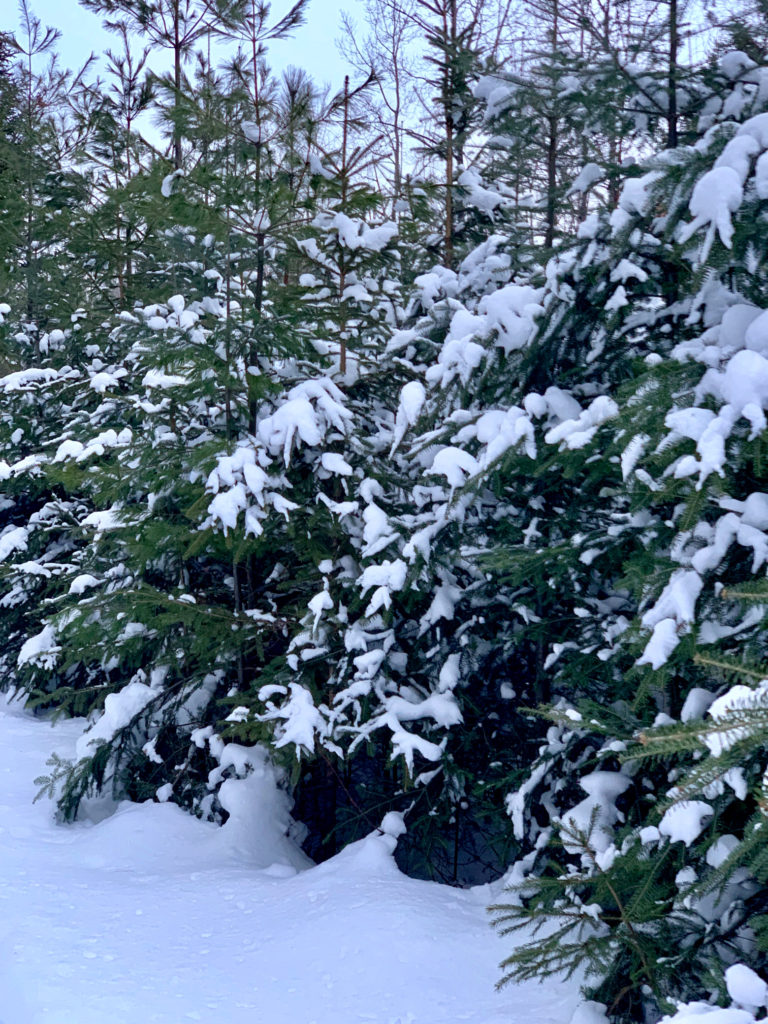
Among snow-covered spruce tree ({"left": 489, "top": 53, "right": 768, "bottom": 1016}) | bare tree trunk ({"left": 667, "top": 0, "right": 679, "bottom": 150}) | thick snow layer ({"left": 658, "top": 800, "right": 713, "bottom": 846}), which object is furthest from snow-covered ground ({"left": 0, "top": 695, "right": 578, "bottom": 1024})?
bare tree trunk ({"left": 667, "top": 0, "right": 679, "bottom": 150})

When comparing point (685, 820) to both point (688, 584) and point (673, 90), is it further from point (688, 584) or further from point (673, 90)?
point (673, 90)

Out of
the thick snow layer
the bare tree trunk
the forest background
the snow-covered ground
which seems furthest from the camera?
the bare tree trunk

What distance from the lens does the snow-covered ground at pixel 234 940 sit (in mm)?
3559

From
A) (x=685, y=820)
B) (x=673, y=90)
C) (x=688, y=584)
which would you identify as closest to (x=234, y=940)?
(x=685, y=820)

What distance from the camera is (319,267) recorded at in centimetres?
573

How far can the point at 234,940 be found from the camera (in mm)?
4172

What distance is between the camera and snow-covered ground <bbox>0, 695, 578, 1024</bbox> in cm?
356

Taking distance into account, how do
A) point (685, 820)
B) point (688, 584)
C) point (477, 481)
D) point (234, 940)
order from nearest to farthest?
point (685, 820), point (688, 584), point (477, 481), point (234, 940)

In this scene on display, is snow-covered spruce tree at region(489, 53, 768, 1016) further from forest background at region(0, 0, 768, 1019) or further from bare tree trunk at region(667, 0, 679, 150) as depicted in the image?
bare tree trunk at region(667, 0, 679, 150)

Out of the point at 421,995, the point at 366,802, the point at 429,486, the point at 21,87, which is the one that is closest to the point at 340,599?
the point at 429,486

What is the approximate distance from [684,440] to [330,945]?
2.78 meters

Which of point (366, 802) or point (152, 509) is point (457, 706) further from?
point (152, 509)

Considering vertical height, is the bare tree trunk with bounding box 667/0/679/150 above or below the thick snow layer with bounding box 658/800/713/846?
above

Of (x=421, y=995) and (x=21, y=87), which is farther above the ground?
(x=21, y=87)
